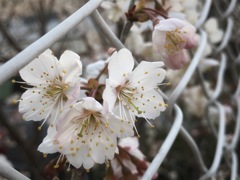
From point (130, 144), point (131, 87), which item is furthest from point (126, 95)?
point (130, 144)

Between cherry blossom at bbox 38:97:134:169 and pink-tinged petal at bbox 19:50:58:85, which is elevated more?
pink-tinged petal at bbox 19:50:58:85

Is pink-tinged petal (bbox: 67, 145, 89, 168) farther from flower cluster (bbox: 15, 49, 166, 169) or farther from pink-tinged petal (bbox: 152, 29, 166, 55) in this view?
pink-tinged petal (bbox: 152, 29, 166, 55)

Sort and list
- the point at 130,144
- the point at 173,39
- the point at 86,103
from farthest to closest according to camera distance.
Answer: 1. the point at 130,144
2. the point at 173,39
3. the point at 86,103

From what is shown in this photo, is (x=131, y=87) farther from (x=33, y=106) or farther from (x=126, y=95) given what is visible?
(x=33, y=106)

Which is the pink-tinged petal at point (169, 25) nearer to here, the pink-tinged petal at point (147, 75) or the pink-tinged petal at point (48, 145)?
the pink-tinged petal at point (147, 75)

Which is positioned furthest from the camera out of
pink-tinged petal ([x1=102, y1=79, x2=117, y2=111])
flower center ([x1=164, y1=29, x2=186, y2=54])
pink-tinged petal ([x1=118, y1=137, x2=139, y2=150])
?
pink-tinged petal ([x1=118, y1=137, x2=139, y2=150])

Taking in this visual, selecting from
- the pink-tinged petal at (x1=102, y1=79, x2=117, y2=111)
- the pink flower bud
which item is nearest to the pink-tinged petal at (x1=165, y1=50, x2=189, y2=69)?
the pink flower bud

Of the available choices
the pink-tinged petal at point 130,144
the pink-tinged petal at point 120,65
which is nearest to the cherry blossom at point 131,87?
the pink-tinged petal at point 120,65
